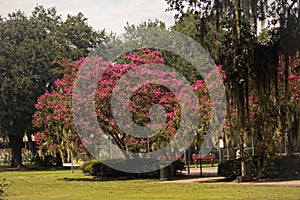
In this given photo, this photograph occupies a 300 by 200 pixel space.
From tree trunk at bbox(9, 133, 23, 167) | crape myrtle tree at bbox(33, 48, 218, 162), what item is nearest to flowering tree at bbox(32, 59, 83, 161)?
crape myrtle tree at bbox(33, 48, 218, 162)

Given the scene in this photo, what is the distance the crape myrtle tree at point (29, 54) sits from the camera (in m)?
40.9

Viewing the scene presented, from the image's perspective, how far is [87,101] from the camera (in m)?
25.9

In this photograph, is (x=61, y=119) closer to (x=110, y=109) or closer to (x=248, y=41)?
(x=110, y=109)

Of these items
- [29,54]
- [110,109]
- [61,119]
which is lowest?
[61,119]

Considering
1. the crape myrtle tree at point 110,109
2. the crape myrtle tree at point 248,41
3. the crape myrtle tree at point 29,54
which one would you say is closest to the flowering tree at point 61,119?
the crape myrtle tree at point 110,109

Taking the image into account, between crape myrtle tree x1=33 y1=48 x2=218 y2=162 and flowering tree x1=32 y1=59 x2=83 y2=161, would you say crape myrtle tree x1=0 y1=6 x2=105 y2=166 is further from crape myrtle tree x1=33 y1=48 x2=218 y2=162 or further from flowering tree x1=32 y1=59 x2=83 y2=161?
crape myrtle tree x1=33 y1=48 x2=218 y2=162

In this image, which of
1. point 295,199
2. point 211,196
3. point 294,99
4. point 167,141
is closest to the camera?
point 295,199

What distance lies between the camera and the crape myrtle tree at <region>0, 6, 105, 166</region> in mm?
40906

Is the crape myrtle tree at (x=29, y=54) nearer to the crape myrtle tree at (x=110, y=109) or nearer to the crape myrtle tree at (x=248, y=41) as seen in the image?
the crape myrtle tree at (x=110, y=109)

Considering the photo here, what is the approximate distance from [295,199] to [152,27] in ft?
103

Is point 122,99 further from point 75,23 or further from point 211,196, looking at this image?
point 75,23

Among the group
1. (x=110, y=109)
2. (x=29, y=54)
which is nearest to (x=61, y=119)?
(x=110, y=109)

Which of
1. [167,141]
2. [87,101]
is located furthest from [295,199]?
[87,101]

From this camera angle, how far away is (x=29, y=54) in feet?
140
